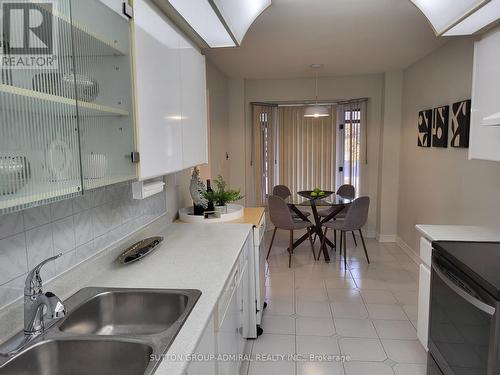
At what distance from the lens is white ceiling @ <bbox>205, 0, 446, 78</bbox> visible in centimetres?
279

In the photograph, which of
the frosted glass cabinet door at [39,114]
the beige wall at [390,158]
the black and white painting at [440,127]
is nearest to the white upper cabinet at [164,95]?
the frosted glass cabinet door at [39,114]

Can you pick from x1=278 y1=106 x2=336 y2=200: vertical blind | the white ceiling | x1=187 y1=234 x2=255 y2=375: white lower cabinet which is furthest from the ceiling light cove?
x1=278 y1=106 x2=336 y2=200: vertical blind

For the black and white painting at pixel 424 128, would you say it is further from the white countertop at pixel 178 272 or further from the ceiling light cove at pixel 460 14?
the white countertop at pixel 178 272

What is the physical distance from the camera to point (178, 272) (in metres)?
1.75

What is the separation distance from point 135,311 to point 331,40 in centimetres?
314

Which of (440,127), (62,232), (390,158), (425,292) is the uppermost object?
(440,127)

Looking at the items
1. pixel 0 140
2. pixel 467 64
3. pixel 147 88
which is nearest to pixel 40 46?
pixel 0 140

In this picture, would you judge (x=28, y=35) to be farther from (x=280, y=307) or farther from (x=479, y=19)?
(x=280, y=307)

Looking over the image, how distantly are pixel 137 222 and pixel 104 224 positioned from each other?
1.26ft

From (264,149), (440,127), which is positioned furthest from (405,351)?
(264,149)

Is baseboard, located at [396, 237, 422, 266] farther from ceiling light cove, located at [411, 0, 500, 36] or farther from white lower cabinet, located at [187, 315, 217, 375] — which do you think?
white lower cabinet, located at [187, 315, 217, 375]

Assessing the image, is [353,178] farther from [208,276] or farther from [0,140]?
[0,140]

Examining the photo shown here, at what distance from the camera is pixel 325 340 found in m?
2.75

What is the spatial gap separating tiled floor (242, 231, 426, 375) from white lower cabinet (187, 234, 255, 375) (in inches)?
17.4
